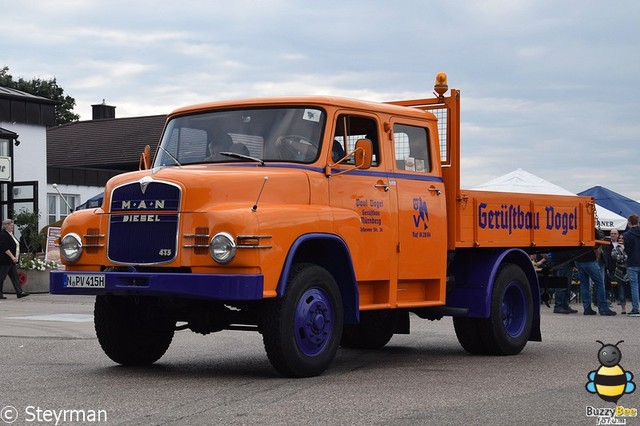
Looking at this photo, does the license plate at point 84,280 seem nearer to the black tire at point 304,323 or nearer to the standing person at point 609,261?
the black tire at point 304,323

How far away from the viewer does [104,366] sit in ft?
37.5

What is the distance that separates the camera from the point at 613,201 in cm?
2936

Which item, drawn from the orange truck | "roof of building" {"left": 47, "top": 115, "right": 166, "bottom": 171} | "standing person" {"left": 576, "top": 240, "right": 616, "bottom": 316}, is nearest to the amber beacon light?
the orange truck

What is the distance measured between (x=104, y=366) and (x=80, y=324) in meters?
6.39

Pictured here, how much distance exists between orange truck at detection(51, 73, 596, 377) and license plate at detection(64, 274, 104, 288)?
15mm

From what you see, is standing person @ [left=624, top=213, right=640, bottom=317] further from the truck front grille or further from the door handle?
the truck front grille

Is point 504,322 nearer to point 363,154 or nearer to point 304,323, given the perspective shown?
point 363,154

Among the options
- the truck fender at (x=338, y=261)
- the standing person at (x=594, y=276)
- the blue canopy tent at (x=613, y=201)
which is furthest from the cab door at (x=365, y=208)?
the blue canopy tent at (x=613, y=201)

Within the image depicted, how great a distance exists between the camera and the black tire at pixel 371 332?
1348 cm

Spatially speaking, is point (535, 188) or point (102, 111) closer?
point (535, 188)

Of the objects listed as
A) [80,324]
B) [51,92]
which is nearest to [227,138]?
[80,324]

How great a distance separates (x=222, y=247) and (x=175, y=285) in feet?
1.62

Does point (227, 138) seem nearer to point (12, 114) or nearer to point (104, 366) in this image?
point (104, 366)

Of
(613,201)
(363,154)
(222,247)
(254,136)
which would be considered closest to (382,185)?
(363,154)
